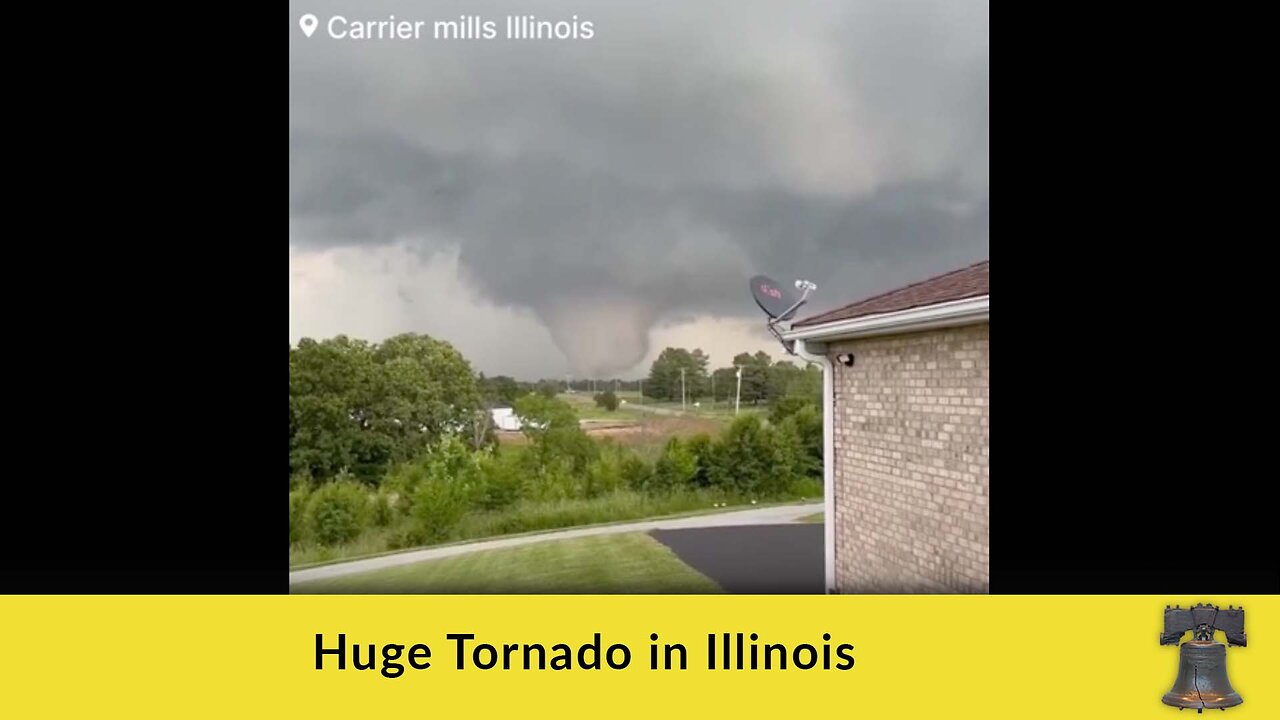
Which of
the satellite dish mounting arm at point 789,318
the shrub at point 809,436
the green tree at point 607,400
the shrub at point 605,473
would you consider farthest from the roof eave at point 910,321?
the shrub at point 605,473

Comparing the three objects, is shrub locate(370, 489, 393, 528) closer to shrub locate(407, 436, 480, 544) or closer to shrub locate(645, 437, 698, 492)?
shrub locate(407, 436, 480, 544)

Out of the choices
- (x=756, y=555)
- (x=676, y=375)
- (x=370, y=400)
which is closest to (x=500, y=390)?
(x=370, y=400)

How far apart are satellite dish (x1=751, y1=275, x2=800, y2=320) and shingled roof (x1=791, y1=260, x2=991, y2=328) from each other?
13.8 inches

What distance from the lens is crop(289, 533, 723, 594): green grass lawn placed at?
A: 16.8ft

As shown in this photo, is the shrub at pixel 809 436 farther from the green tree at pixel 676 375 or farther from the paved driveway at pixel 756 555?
the paved driveway at pixel 756 555

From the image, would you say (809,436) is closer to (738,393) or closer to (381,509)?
(738,393)

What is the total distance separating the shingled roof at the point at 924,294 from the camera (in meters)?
3.91

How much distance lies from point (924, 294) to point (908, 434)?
0.71 meters
